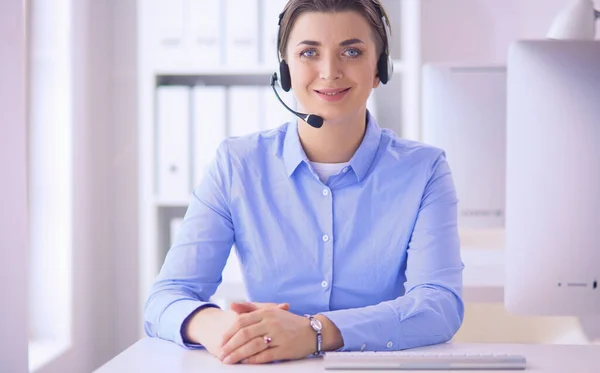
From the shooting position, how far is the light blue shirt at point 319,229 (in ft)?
4.06

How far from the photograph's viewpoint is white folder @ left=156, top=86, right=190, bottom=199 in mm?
2419

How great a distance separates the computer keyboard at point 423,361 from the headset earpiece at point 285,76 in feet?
2.12

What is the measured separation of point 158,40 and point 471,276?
140 cm

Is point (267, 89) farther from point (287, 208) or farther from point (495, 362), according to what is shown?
point (495, 362)

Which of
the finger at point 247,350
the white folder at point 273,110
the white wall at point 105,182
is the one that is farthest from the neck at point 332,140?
the white wall at point 105,182

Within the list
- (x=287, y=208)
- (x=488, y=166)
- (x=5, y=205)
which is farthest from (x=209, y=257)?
(x=488, y=166)

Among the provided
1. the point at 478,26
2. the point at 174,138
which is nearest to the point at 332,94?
the point at 174,138

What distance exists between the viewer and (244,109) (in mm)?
2402

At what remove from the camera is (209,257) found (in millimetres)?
1249

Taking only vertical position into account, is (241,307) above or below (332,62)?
below

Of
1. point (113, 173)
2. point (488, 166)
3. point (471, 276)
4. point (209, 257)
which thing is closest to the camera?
point (209, 257)

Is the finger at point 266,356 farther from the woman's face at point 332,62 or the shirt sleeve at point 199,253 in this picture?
the woman's face at point 332,62

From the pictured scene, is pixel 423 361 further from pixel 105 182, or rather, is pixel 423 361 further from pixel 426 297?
pixel 105 182

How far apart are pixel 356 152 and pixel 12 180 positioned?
75 cm
